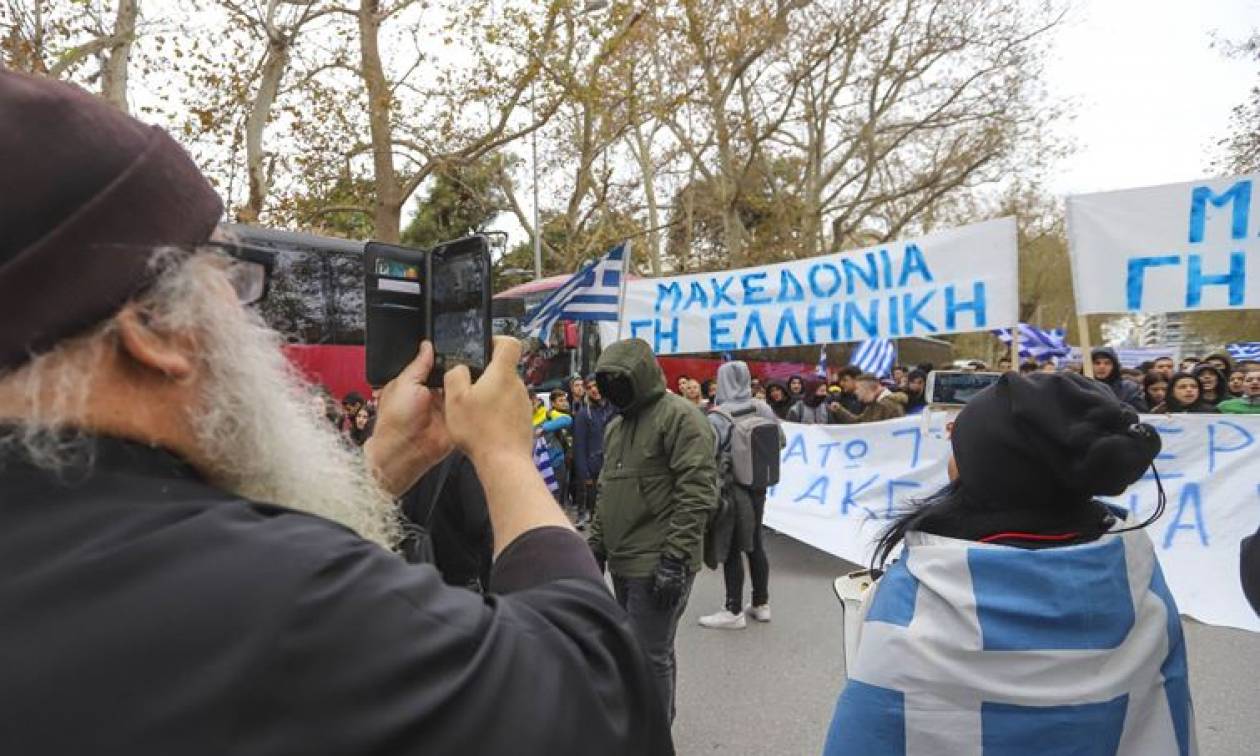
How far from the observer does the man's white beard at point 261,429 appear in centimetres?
77

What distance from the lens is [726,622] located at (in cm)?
508

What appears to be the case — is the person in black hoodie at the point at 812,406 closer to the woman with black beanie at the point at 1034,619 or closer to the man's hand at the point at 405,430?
the woman with black beanie at the point at 1034,619

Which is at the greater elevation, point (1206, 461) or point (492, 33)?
point (492, 33)

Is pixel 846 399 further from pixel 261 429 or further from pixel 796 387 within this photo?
pixel 261 429

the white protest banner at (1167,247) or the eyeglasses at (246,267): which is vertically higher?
the white protest banner at (1167,247)

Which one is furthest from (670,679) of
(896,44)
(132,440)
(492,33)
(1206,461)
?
(896,44)

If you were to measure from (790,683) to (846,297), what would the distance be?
10.3ft

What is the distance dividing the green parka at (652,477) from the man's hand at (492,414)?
8.16 feet

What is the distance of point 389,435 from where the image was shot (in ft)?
4.33

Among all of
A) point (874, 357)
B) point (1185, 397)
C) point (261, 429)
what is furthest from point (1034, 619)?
point (874, 357)

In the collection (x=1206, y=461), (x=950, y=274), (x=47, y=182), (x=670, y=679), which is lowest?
(x=670, y=679)

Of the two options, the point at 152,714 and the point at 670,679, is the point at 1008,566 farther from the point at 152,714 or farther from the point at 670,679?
the point at 670,679

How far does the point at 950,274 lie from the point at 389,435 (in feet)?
16.7

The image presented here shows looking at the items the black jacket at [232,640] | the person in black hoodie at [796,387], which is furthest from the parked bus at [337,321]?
the black jacket at [232,640]
